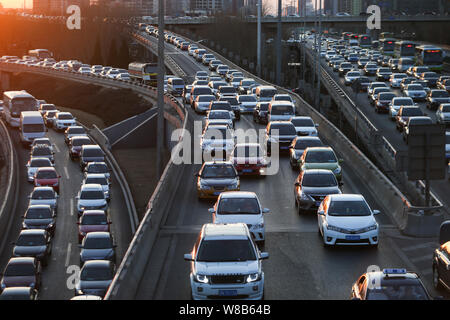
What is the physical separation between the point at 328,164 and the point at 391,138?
17769mm

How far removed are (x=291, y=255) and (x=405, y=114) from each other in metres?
29.5

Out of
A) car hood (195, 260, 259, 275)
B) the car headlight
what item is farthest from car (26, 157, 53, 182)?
the car headlight

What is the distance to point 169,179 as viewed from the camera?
31156 mm

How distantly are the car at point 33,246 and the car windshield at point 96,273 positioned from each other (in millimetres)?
6557

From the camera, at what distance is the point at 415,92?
64.5 meters

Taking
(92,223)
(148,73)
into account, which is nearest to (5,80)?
(148,73)

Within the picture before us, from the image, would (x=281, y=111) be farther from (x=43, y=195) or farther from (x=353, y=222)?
(x=353, y=222)

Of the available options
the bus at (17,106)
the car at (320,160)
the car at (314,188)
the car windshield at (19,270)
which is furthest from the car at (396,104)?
the bus at (17,106)

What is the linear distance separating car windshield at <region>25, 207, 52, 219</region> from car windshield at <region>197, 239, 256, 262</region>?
25.4 m

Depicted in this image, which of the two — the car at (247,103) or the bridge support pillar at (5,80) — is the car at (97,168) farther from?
the bridge support pillar at (5,80)

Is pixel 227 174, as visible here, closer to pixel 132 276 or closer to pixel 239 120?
pixel 132 276

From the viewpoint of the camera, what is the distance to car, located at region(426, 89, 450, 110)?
194 ft

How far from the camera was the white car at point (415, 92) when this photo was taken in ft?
211
